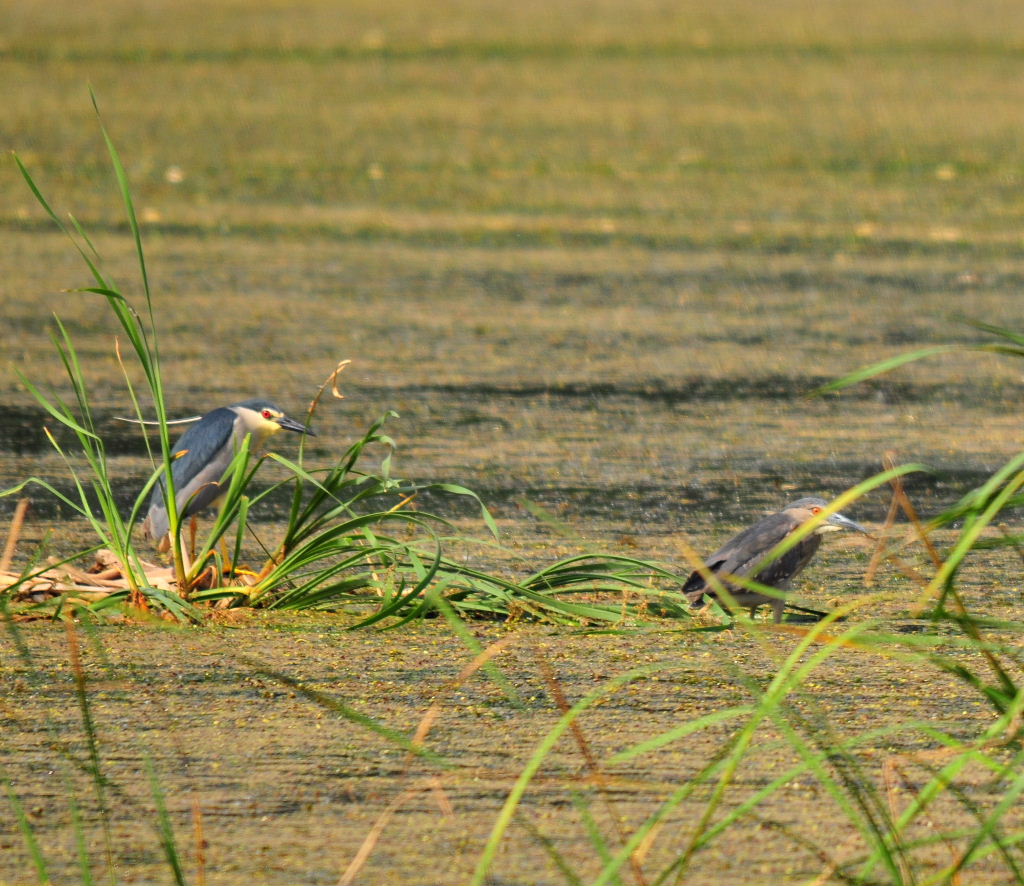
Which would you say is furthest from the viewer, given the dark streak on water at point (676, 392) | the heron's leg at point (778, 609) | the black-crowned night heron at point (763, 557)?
the dark streak on water at point (676, 392)

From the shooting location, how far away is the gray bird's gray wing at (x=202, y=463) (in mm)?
4318

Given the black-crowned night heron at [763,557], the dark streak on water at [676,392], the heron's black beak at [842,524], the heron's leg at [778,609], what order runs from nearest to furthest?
the heron's leg at [778,609]
the black-crowned night heron at [763,557]
the heron's black beak at [842,524]
the dark streak on water at [676,392]

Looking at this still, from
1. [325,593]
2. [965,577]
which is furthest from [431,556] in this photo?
[965,577]

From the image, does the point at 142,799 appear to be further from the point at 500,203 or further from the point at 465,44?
the point at 465,44

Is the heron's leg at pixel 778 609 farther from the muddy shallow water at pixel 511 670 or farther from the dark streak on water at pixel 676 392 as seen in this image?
the dark streak on water at pixel 676 392

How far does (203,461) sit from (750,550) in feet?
3.82

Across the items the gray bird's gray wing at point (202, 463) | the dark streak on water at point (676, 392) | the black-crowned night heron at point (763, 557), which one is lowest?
the dark streak on water at point (676, 392)

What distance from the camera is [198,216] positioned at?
980 cm

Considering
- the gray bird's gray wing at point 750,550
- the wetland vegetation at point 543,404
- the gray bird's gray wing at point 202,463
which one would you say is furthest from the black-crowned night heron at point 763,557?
the gray bird's gray wing at point 202,463

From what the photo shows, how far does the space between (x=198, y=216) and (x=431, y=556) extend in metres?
6.01

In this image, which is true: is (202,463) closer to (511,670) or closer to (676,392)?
(511,670)

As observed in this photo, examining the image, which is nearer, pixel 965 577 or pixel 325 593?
pixel 325 593

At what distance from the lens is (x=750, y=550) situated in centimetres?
404

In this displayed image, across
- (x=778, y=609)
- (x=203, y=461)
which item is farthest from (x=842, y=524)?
(x=203, y=461)
